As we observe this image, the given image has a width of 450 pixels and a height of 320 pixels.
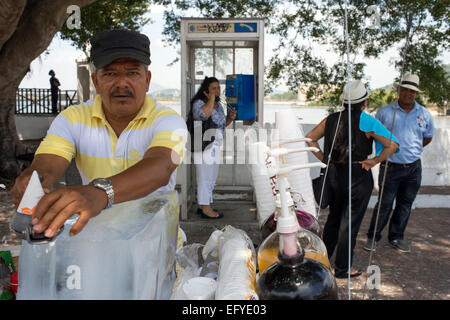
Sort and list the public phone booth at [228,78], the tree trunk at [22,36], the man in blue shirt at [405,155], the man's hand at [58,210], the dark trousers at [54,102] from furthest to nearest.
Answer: the dark trousers at [54,102]
the tree trunk at [22,36]
the public phone booth at [228,78]
the man in blue shirt at [405,155]
the man's hand at [58,210]

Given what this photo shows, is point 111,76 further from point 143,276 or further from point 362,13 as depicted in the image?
point 362,13

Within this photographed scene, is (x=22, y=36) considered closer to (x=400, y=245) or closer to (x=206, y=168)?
(x=206, y=168)

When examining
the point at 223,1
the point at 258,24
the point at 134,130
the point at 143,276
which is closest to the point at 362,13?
the point at 223,1

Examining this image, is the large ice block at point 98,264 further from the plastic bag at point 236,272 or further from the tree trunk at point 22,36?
the tree trunk at point 22,36

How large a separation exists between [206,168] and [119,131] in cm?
422

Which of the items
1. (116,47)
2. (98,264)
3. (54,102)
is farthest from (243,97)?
(54,102)

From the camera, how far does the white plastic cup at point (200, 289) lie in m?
1.00

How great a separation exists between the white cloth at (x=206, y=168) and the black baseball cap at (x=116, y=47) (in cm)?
428

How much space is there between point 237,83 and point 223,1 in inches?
178

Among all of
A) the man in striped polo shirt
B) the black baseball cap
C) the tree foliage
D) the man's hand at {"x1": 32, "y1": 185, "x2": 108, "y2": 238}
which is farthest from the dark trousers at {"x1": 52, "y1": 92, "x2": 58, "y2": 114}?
the man's hand at {"x1": 32, "y1": 185, "x2": 108, "y2": 238}

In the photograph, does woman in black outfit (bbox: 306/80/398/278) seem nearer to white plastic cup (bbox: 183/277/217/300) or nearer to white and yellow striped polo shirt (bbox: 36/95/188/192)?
white and yellow striped polo shirt (bbox: 36/95/188/192)

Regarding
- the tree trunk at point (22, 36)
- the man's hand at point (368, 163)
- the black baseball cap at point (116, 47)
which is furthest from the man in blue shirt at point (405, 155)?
the tree trunk at point (22, 36)

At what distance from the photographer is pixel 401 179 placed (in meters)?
4.78

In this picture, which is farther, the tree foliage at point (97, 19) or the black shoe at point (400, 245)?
the tree foliage at point (97, 19)
